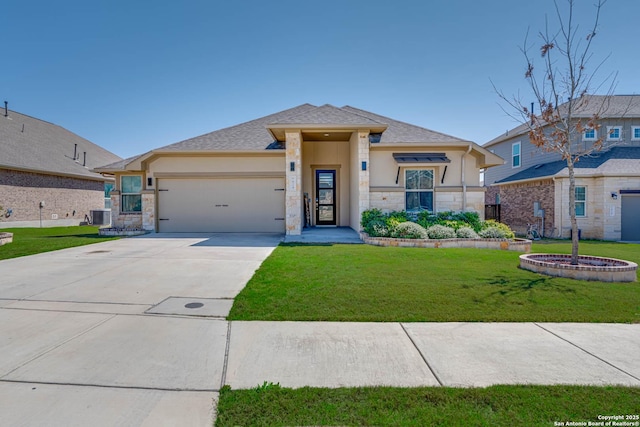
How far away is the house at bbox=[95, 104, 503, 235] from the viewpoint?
1171 centimetres

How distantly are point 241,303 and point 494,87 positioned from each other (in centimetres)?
790

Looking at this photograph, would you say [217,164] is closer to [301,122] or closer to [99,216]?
[301,122]

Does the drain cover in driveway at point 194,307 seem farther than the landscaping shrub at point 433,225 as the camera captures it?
No

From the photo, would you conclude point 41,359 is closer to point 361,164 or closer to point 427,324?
point 427,324

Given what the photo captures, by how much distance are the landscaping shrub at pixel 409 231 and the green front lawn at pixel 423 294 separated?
7.99 feet

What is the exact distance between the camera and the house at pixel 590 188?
43.4 ft

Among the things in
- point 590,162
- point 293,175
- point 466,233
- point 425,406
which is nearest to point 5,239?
point 293,175

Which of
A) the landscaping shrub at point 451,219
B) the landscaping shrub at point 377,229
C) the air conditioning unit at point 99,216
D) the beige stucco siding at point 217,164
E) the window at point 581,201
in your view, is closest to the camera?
the landscaping shrub at point 377,229

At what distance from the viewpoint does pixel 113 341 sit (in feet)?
10.8

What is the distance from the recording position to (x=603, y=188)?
13273 mm

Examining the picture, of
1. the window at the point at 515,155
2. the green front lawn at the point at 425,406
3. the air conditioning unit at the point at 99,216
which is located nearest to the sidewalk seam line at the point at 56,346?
the green front lawn at the point at 425,406

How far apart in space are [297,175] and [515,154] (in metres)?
14.8

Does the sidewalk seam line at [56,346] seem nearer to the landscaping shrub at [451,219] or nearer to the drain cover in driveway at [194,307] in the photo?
the drain cover in driveway at [194,307]

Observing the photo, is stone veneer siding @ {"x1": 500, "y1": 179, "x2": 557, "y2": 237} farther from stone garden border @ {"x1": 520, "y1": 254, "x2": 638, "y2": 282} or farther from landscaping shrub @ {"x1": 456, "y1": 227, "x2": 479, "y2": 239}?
stone garden border @ {"x1": 520, "y1": 254, "x2": 638, "y2": 282}
